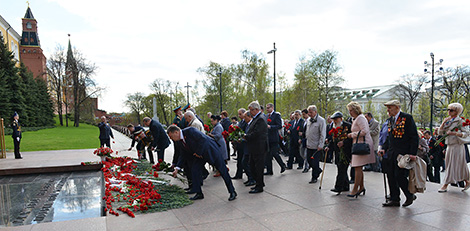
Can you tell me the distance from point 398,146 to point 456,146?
231 cm

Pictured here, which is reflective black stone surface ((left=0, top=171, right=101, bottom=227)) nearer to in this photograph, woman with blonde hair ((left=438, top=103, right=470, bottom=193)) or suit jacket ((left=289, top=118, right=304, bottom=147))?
suit jacket ((left=289, top=118, right=304, bottom=147))

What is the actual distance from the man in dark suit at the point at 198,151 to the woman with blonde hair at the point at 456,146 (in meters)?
4.71

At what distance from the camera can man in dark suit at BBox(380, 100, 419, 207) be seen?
17.2 feet

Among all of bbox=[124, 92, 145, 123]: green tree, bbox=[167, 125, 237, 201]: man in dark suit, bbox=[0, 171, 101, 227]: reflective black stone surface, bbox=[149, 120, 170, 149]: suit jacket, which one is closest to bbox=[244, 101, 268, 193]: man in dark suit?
bbox=[167, 125, 237, 201]: man in dark suit

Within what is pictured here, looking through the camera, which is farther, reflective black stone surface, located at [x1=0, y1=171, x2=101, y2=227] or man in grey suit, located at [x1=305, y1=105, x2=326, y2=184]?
man in grey suit, located at [x1=305, y1=105, x2=326, y2=184]

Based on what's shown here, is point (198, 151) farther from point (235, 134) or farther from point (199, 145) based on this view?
point (235, 134)

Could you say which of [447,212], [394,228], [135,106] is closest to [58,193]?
[394,228]

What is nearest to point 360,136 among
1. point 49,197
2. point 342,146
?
point 342,146

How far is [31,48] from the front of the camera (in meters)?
75.6

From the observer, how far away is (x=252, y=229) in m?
4.50

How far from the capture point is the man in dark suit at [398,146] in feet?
17.2

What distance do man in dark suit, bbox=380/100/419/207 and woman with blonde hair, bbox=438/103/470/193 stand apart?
1862mm

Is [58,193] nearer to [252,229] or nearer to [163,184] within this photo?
[163,184]

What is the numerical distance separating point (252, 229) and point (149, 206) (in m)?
2.13
